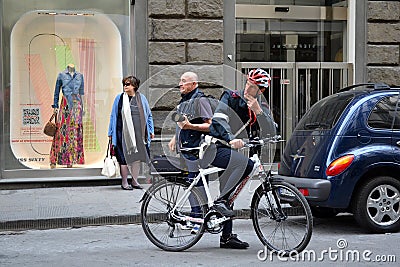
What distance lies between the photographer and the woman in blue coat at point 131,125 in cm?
1090

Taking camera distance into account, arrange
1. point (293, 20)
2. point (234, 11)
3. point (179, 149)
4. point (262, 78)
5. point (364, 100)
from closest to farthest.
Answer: point (262, 78) < point (179, 149) < point (364, 100) < point (234, 11) < point (293, 20)

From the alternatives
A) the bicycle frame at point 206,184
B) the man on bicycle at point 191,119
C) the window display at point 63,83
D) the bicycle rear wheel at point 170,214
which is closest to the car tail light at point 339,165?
the bicycle frame at point 206,184

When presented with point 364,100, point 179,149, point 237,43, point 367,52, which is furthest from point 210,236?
point 367,52

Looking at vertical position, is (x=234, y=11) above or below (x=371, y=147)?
above

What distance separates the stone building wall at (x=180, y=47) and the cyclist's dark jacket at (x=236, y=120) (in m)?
4.76

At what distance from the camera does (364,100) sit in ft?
26.9

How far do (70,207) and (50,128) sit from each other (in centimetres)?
277

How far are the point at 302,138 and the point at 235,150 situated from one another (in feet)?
5.95

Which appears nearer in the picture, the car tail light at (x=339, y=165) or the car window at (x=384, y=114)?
the car tail light at (x=339, y=165)

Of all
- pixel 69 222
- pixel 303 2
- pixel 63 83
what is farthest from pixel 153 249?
pixel 303 2

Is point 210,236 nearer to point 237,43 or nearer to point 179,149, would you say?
point 179,149

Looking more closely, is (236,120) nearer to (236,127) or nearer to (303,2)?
(236,127)

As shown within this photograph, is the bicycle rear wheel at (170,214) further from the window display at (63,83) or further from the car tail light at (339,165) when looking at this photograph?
the window display at (63,83)

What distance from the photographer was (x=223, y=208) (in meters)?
6.85
